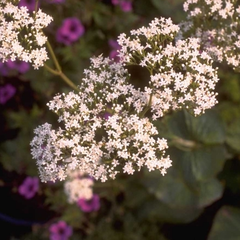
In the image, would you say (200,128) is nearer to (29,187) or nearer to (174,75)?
(174,75)

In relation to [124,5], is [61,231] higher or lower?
lower

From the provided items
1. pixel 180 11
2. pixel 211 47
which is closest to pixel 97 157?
pixel 211 47

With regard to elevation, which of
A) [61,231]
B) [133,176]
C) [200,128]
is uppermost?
[200,128]

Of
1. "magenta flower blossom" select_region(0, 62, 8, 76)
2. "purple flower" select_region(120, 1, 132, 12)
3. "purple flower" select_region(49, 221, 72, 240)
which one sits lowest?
"purple flower" select_region(49, 221, 72, 240)

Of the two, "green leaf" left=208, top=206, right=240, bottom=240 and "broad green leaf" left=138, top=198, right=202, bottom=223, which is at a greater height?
"green leaf" left=208, top=206, right=240, bottom=240

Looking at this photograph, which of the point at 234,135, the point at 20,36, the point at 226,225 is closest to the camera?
the point at 20,36

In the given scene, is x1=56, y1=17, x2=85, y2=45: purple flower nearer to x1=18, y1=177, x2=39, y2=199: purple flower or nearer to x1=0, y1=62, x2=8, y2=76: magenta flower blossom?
x1=0, y1=62, x2=8, y2=76: magenta flower blossom

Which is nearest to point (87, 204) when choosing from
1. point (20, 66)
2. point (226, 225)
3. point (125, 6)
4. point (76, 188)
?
point (76, 188)

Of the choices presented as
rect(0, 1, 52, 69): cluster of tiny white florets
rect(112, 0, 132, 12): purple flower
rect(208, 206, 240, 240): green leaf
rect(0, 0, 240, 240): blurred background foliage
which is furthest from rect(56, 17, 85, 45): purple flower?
rect(208, 206, 240, 240): green leaf
